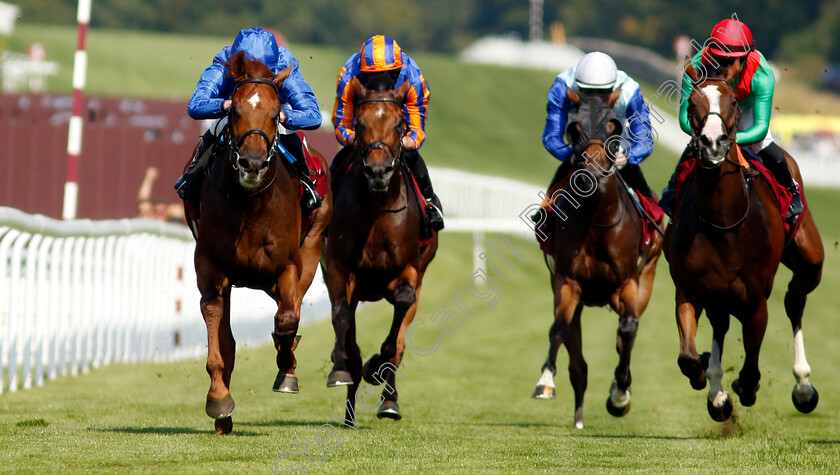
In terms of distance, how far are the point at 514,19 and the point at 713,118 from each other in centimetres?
7631

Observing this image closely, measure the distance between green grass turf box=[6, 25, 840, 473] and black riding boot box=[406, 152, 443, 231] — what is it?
1.45 m

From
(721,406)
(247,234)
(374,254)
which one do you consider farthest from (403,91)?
(721,406)

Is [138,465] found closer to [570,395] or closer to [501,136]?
[570,395]

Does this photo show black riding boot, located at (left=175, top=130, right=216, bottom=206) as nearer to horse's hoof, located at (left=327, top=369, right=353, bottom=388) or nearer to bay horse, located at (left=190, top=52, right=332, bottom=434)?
bay horse, located at (left=190, top=52, right=332, bottom=434)

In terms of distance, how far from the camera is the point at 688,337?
7531mm

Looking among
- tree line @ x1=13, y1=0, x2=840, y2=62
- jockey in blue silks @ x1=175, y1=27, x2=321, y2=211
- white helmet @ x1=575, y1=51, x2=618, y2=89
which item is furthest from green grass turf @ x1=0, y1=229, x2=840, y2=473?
tree line @ x1=13, y1=0, x2=840, y2=62

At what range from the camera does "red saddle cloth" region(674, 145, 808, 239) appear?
7781 millimetres

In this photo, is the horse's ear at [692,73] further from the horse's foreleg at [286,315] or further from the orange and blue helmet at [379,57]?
the horse's foreleg at [286,315]

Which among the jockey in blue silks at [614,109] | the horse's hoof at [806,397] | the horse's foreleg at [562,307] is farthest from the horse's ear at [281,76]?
the horse's hoof at [806,397]

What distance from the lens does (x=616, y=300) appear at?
8523 millimetres

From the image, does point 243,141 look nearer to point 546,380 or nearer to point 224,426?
point 224,426

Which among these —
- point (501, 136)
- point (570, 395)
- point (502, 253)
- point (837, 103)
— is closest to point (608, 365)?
point (570, 395)

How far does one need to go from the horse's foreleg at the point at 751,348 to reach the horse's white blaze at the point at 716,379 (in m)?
0.17

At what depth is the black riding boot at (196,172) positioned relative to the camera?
7.51 m
